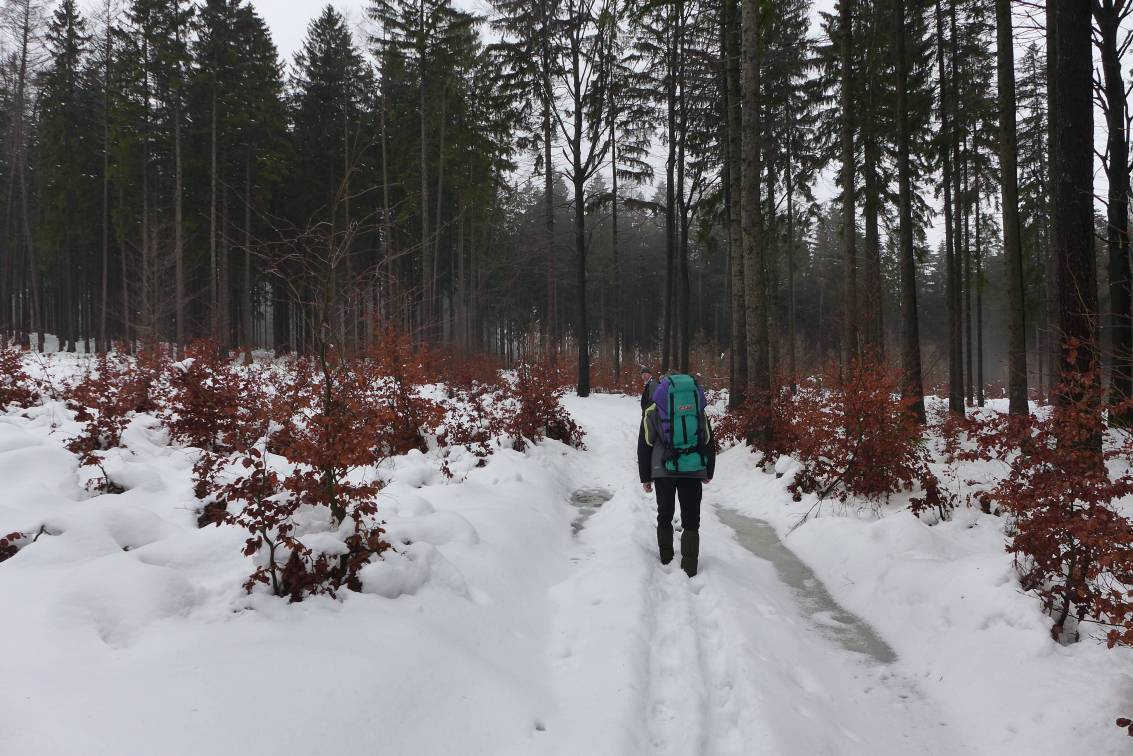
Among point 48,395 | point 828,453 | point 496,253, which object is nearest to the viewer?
point 828,453

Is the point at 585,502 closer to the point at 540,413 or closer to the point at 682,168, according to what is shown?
the point at 540,413

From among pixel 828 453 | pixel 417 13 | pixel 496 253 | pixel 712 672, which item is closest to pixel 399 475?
pixel 712 672

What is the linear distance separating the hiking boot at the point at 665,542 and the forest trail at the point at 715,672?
0.31 feet

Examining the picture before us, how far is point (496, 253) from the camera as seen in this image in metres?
34.8

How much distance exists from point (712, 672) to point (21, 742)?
126 inches

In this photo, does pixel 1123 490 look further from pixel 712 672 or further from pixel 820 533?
pixel 820 533

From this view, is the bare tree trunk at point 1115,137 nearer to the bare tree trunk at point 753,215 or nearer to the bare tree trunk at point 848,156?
the bare tree trunk at point 848,156

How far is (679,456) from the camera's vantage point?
16.5ft

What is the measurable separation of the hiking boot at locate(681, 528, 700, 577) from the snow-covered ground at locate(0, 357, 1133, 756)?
0.48 feet

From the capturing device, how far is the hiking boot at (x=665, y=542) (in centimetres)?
520

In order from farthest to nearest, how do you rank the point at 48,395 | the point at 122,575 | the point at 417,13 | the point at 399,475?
the point at 417,13
the point at 48,395
the point at 399,475
the point at 122,575

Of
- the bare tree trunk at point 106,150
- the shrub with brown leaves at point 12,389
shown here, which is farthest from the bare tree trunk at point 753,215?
the bare tree trunk at point 106,150

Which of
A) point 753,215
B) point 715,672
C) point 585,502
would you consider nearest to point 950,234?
point 753,215

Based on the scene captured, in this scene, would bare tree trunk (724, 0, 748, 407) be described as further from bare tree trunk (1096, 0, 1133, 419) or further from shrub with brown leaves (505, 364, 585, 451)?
bare tree trunk (1096, 0, 1133, 419)
